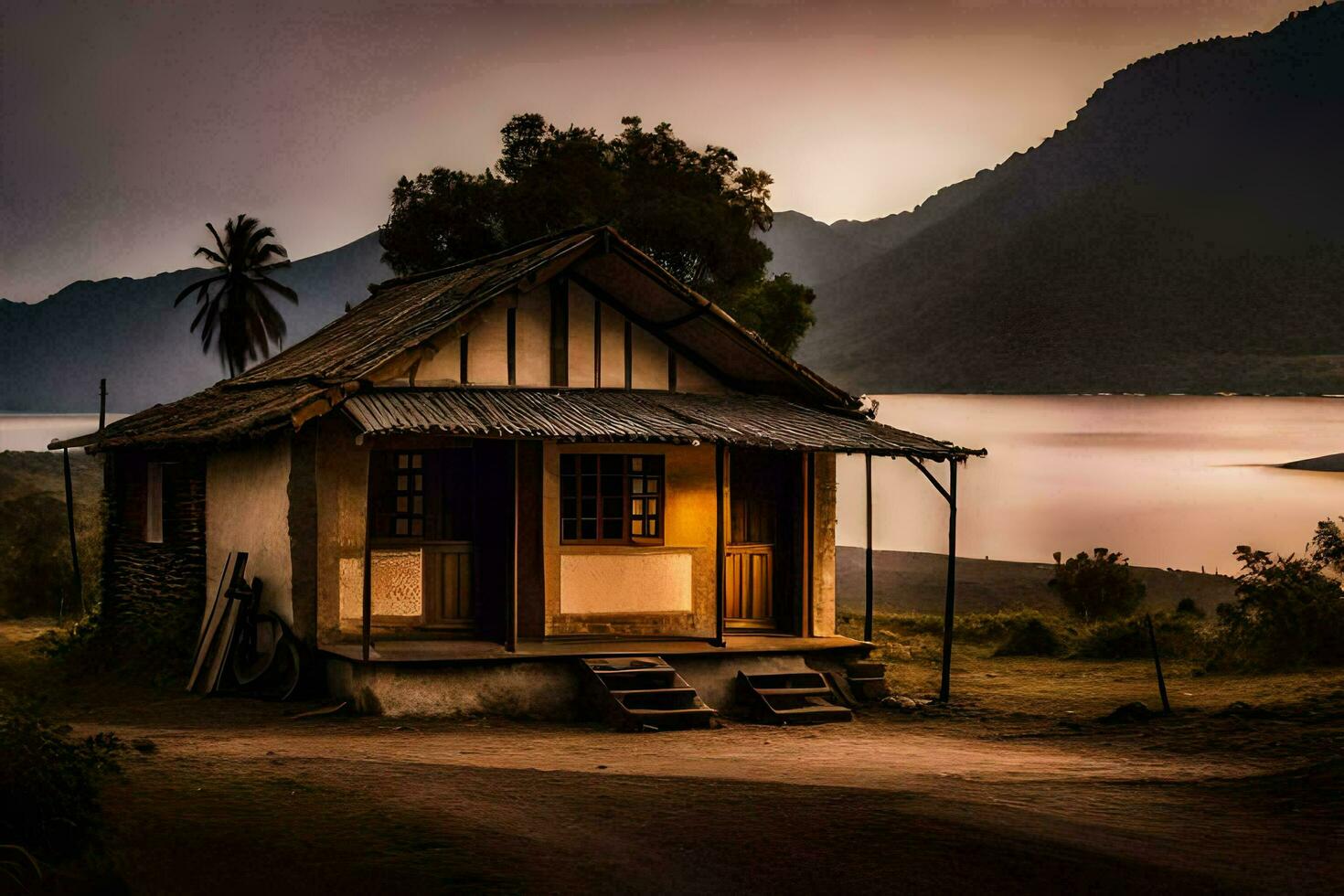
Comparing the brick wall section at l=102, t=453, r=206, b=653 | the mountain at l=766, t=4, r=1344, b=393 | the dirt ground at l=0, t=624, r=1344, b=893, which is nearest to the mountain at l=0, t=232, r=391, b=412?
the mountain at l=766, t=4, r=1344, b=393

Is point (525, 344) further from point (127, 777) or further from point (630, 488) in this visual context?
point (127, 777)

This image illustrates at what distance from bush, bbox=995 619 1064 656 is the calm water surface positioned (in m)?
33.5

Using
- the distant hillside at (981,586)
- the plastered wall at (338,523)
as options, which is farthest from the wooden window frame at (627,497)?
the distant hillside at (981,586)

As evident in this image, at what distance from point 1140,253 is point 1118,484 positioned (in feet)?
59.8

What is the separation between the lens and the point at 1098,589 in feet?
94.8

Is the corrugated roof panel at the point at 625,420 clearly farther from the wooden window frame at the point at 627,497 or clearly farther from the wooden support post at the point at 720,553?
the wooden window frame at the point at 627,497

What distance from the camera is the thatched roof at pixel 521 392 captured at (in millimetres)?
15711

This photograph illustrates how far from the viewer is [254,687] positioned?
16.0 m

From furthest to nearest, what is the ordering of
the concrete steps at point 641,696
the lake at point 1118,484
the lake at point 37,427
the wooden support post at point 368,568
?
1. the lake at point 37,427
2. the lake at point 1118,484
3. the concrete steps at point 641,696
4. the wooden support post at point 368,568

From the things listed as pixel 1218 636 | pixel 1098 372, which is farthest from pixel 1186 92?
pixel 1218 636

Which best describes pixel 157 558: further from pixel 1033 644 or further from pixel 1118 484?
pixel 1118 484

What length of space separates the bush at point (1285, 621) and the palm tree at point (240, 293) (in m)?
40.8

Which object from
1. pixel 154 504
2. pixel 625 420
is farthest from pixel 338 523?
pixel 154 504

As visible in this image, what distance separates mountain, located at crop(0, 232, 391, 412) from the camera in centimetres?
16312
